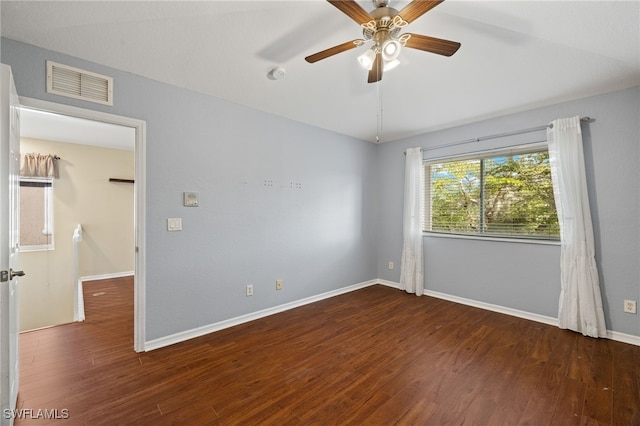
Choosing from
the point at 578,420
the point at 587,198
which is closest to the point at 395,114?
the point at 587,198

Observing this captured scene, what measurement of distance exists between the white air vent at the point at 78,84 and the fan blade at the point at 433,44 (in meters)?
2.46

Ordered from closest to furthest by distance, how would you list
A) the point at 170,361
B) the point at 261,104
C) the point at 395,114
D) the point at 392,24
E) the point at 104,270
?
the point at 392,24, the point at 170,361, the point at 261,104, the point at 395,114, the point at 104,270

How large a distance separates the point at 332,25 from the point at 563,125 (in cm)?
279

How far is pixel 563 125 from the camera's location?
2.95 metres

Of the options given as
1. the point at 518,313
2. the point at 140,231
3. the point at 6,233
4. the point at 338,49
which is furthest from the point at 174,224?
the point at 518,313

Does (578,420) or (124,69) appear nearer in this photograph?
(578,420)

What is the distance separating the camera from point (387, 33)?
1.64m

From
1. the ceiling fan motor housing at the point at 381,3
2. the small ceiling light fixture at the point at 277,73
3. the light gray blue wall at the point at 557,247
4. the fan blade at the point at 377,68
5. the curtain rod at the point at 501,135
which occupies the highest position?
the small ceiling light fixture at the point at 277,73

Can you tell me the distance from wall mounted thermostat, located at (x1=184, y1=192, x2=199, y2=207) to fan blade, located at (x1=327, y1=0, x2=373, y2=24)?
2159 millimetres

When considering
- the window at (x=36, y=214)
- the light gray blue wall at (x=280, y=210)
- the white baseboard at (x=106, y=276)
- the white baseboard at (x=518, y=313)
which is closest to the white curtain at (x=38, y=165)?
the window at (x=36, y=214)

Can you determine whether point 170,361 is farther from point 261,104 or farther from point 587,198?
point 587,198

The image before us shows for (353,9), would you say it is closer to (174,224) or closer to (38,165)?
(174,224)

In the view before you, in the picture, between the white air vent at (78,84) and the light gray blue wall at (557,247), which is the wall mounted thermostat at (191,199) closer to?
the white air vent at (78,84)

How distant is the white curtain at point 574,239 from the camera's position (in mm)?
2785
